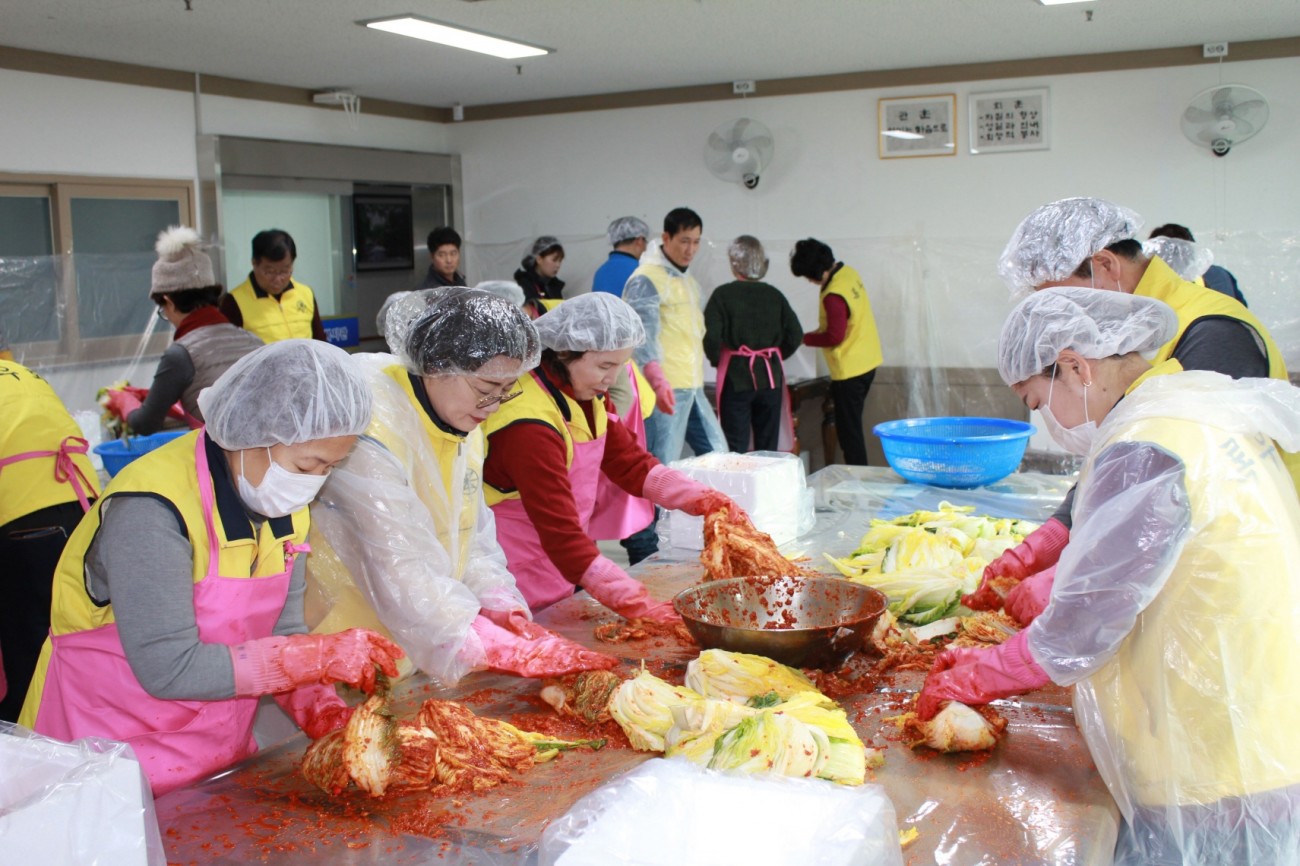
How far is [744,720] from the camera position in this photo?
1991 millimetres

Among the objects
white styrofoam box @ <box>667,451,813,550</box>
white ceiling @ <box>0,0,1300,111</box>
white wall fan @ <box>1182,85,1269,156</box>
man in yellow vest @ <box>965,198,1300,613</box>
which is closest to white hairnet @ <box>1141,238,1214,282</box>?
man in yellow vest @ <box>965,198,1300,613</box>

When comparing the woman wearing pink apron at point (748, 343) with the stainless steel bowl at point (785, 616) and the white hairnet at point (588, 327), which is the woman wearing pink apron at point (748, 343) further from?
the stainless steel bowl at point (785, 616)

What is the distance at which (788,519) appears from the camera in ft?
12.2

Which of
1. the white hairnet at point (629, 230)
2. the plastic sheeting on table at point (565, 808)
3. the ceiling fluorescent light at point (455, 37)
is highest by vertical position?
the ceiling fluorescent light at point (455, 37)

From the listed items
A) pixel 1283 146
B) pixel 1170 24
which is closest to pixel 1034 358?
pixel 1170 24

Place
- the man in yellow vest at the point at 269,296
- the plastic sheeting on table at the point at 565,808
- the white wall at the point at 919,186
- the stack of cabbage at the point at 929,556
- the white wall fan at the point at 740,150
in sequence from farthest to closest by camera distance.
Result: the white wall fan at the point at 740,150, the white wall at the point at 919,186, the man in yellow vest at the point at 269,296, the stack of cabbage at the point at 929,556, the plastic sheeting on table at the point at 565,808

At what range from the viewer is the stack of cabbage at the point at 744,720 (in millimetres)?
1894

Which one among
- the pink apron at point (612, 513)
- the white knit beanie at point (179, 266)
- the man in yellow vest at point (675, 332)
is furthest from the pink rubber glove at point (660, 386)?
the white knit beanie at point (179, 266)

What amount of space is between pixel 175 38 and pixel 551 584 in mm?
4671

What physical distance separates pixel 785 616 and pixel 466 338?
1040 mm

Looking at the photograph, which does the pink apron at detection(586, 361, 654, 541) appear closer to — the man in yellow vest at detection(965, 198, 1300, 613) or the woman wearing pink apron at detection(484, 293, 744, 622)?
the woman wearing pink apron at detection(484, 293, 744, 622)

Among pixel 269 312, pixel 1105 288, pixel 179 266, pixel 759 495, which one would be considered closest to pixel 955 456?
pixel 759 495

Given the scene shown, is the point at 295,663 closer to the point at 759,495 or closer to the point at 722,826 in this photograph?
the point at 722,826

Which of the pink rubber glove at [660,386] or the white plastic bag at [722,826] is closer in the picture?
the white plastic bag at [722,826]
